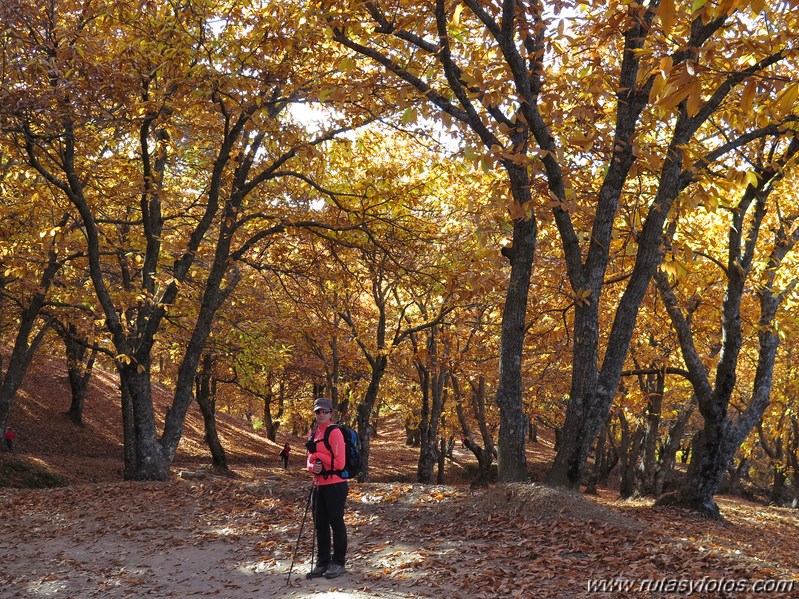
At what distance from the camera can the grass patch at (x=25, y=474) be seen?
720 inches

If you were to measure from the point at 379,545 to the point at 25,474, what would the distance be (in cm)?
1528

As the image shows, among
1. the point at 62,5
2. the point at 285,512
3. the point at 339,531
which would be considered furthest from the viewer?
the point at 62,5

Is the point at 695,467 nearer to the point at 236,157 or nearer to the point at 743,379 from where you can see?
the point at 236,157

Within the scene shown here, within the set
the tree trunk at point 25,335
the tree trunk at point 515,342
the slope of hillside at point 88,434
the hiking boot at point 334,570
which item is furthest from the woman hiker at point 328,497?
the slope of hillside at point 88,434

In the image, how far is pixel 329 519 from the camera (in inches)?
275

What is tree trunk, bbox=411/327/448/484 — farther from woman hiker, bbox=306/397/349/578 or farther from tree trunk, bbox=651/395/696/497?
woman hiker, bbox=306/397/349/578

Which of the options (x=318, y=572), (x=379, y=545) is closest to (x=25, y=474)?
(x=379, y=545)

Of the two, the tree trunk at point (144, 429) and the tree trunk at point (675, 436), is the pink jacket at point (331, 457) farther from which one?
the tree trunk at point (675, 436)

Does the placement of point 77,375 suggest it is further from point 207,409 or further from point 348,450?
point 348,450

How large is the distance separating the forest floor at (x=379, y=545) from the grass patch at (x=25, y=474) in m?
5.41

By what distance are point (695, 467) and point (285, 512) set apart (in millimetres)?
7597

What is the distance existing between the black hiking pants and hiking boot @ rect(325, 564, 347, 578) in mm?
40

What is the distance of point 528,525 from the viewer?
8133mm

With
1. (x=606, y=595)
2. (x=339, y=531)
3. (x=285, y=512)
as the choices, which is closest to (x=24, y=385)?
(x=285, y=512)
